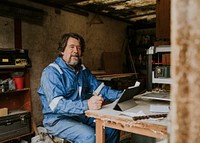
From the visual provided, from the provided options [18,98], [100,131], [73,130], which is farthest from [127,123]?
[18,98]

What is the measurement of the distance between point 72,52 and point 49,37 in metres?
2.13

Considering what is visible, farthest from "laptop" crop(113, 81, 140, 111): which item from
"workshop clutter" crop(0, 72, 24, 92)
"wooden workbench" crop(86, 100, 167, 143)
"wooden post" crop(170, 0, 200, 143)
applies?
"workshop clutter" crop(0, 72, 24, 92)

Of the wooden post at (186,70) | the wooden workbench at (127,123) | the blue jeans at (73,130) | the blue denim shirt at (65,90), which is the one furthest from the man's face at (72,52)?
the wooden post at (186,70)

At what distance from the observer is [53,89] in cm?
179

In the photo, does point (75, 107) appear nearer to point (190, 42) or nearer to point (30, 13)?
point (190, 42)

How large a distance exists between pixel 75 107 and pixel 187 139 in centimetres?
129

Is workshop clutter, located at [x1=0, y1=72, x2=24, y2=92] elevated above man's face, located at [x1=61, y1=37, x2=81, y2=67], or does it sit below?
below

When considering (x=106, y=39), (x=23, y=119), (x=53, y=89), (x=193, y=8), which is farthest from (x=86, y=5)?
(x=193, y=8)

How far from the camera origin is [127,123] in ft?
4.58

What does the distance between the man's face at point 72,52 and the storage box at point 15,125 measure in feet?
4.83

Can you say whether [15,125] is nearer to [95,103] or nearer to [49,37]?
[49,37]

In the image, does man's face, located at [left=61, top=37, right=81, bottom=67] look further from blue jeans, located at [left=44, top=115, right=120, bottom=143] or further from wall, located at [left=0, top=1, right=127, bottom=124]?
wall, located at [left=0, top=1, right=127, bottom=124]

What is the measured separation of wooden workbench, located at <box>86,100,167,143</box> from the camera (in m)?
1.29

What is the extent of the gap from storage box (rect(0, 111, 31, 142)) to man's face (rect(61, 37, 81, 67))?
4.83 feet
